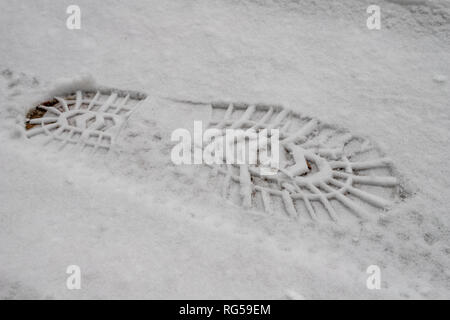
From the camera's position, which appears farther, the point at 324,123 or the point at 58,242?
the point at 324,123

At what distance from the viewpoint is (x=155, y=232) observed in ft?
3.60

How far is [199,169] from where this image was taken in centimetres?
130

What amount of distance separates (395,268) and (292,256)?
0.29m

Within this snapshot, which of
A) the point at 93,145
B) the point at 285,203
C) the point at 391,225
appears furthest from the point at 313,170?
the point at 93,145

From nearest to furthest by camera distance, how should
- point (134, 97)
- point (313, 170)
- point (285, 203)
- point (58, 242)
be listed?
1. point (58, 242)
2. point (285, 203)
3. point (313, 170)
4. point (134, 97)

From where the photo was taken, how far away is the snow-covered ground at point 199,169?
1.01 metres

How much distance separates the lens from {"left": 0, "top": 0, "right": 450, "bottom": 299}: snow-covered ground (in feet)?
3.31

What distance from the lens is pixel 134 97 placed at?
62.9 inches

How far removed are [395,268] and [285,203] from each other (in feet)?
1.19

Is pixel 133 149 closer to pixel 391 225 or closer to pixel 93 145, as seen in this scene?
pixel 93 145
